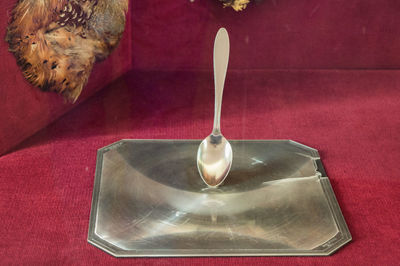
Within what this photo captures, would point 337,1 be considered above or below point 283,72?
above

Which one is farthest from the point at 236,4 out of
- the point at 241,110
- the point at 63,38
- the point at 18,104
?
the point at 18,104

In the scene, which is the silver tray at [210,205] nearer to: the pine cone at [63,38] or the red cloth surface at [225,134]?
the red cloth surface at [225,134]

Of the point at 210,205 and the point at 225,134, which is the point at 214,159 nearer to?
the point at 210,205

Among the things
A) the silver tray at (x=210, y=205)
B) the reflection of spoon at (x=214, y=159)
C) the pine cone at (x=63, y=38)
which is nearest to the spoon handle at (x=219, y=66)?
the reflection of spoon at (x=214, y=159)

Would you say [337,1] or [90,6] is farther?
[337,1]

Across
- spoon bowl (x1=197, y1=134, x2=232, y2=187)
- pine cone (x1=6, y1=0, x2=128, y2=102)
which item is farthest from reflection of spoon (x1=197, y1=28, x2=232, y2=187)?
pine cone (x1=6, y1=0, x2=128, y2=102)

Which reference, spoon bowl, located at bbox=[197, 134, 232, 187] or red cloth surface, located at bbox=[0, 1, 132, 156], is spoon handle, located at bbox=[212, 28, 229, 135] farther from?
red cloth surface, located at bbox=[0, 1, 132, 156]

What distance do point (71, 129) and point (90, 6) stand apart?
0.79 feet

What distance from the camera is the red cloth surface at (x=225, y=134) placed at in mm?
740

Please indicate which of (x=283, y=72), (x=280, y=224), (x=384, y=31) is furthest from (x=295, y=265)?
(x=384, y=31)

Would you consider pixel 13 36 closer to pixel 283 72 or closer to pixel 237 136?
pixel 237 136

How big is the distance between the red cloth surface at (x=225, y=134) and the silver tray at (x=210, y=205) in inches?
0.8

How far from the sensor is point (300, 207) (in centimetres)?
80

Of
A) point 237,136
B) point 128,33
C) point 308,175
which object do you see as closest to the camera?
point 308,175
